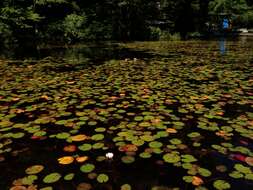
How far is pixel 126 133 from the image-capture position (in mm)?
3883

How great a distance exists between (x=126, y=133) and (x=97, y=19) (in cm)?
2132

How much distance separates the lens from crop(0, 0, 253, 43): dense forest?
61.7 ft

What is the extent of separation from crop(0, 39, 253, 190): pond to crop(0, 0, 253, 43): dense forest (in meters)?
12.8

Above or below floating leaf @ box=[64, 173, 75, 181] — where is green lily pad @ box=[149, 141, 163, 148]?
below

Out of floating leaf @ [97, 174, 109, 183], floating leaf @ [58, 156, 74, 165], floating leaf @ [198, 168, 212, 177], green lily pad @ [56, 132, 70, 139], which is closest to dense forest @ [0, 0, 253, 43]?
green lily pad @ [56, 132, 70, 139]

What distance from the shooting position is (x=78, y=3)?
83.9ft

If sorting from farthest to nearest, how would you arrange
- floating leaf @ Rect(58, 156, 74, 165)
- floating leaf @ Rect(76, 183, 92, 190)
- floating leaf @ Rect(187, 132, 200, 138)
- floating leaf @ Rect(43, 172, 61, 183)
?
floating leaf @ Rect(187, 132, 200, 138) → floating leaf @ Rect(58, 156, 74, 165) → floating leaf @ Rect(43, 172, 61, 183) → floating leaf @ Rect(76, 183, 92, 190)

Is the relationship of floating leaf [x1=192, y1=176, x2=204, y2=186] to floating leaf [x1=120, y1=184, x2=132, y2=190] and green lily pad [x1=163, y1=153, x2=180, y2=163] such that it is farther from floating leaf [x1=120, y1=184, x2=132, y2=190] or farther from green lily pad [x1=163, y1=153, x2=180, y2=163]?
floating leaf [x1=120, y1=184, x2=132, y2=190]

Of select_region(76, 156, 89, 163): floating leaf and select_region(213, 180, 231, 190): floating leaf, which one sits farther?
select_region(76, 156, 89, 163): floating leaf

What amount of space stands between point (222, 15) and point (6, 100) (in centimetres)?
4066

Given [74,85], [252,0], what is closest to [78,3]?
[74,85]

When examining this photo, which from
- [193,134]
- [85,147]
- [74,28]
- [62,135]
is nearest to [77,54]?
[74,28]

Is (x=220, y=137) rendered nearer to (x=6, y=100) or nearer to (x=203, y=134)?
(x=203, y=134)

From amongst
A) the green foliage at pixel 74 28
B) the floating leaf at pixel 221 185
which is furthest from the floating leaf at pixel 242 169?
the green foliage at pixel 74 28
